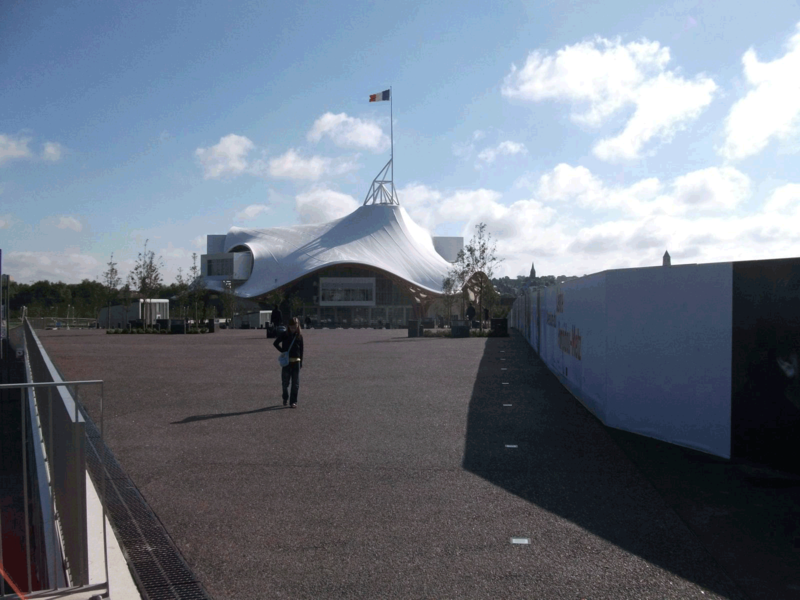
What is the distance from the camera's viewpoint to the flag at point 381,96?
7781 centimetres

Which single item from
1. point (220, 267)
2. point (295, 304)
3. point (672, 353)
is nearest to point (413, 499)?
point (672, 353)

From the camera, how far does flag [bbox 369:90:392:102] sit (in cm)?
7781

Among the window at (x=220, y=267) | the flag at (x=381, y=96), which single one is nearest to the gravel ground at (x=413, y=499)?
the flag at (x=381, y=96)

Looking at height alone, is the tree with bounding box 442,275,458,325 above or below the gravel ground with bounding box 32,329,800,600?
above

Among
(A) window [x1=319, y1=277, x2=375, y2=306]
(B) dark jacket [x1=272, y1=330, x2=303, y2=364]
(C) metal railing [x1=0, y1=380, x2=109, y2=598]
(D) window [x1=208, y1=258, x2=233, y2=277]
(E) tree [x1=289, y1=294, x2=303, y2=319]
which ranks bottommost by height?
(C) metal railing [x1=0, y1=380, x2=109, y2=598]

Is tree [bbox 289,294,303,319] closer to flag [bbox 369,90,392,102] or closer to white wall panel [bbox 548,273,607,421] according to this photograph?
flag [bbox 369,90,392,102]

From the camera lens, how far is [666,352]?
8094 millimetres

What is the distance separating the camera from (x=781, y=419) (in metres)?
6.96

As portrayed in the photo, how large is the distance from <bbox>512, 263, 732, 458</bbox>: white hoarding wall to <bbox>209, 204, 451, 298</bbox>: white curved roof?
71601 mm

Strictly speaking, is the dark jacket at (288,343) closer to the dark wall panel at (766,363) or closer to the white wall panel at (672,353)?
the white wall panel at (672,353)

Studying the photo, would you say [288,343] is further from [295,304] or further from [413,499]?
[295,304]

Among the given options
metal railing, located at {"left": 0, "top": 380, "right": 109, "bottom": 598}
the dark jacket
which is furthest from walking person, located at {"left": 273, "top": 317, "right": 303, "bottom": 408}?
metal railing, located at {"left": 0, "top": 380, "right": 109, "bottom": 598}

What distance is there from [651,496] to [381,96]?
75937mm

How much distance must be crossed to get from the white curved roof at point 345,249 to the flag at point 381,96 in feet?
48.7
